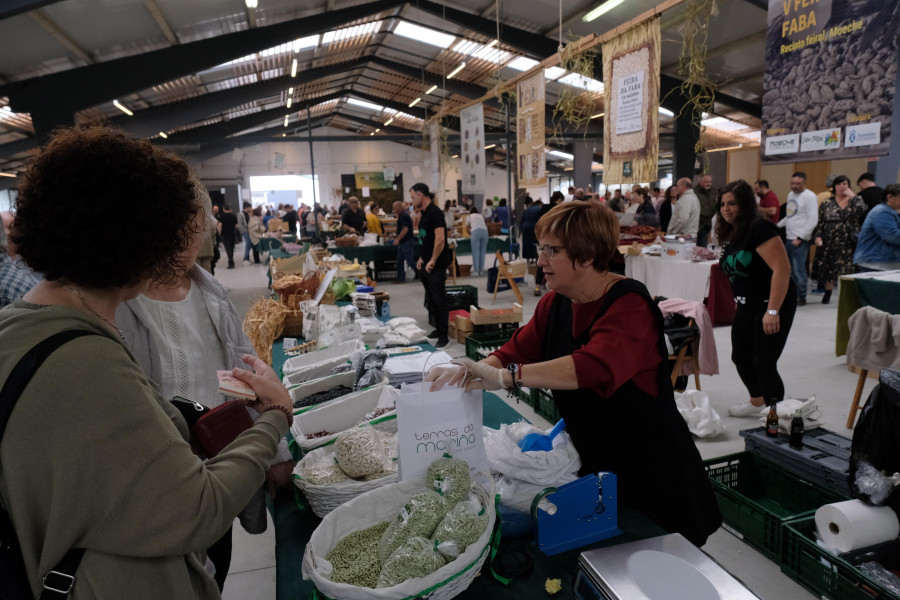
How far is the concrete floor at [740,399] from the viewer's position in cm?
236

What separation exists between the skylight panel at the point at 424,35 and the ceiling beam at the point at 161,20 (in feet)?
16.7

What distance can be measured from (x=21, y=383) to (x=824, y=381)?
5.23m

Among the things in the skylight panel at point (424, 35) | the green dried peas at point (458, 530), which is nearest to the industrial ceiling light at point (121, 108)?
the skylight panel at point (424, 35)

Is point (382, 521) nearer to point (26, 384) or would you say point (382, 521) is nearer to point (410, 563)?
point (410, 563)

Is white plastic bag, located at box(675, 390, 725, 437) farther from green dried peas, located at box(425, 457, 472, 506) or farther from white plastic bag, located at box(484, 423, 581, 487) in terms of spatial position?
green dried peas, located at box(425, 457, 472, 506)

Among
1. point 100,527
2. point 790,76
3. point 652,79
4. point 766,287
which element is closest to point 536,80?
point 652,79

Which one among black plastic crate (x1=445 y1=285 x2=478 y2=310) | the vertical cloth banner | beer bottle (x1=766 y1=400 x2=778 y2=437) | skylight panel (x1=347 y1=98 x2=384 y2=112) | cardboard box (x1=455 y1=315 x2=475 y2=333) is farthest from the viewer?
skylight panel (x1=347 y1=98 x2=384 y2=112)

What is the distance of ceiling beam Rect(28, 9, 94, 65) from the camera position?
5808 millimetres

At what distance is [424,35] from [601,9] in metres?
5.39

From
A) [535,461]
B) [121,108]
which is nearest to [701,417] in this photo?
[535,461]

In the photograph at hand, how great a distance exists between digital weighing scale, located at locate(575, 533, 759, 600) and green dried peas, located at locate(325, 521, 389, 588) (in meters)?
0.40

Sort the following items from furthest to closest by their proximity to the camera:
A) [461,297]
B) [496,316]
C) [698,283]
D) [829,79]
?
[461,297], [698,283], [496,316], [829,79]

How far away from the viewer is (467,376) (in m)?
1.43

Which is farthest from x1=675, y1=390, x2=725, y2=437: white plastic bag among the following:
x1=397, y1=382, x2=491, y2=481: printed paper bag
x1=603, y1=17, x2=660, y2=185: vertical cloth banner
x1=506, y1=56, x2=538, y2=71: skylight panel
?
x1=506, y1=56, x2=538, y2=71: skylight panel
